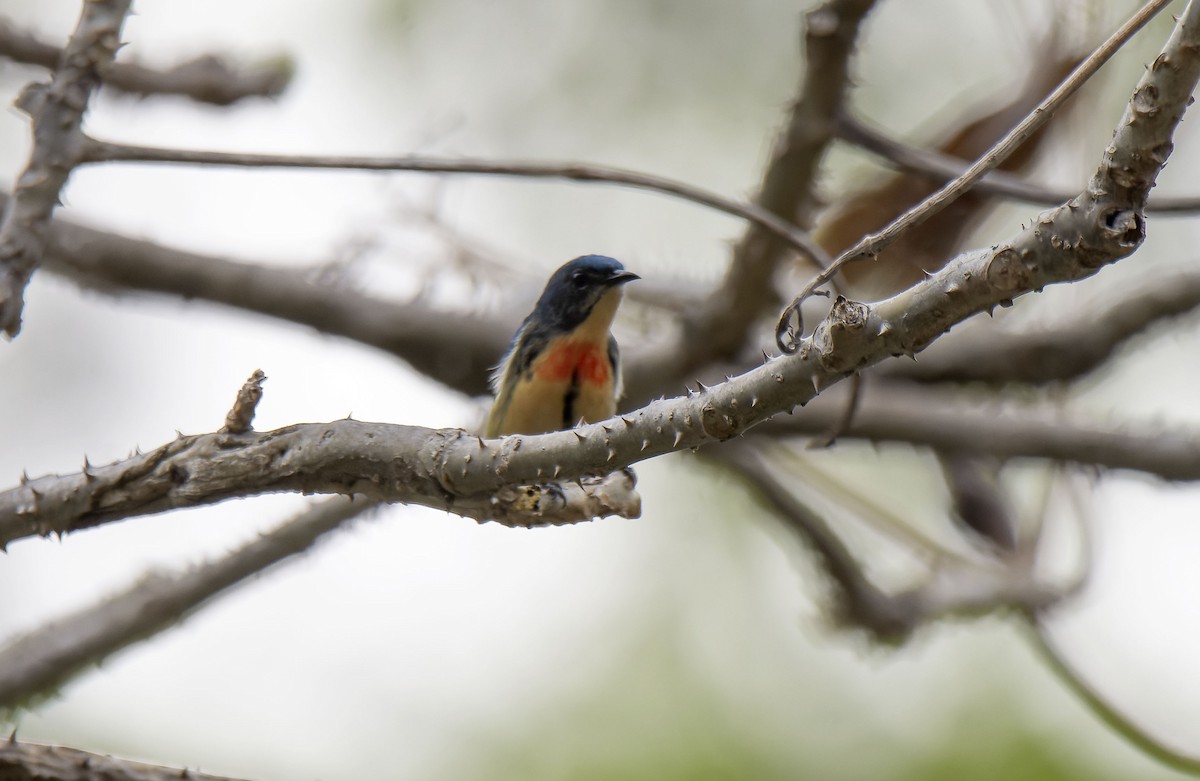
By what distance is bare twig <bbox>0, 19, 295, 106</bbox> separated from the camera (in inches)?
178

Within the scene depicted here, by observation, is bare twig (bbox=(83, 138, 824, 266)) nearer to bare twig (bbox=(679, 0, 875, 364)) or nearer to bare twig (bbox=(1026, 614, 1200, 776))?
bare twig (bbox=(679, 0, 875, 364))

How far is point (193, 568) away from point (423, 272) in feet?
7.04

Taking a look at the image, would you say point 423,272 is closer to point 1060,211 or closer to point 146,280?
point 146,280

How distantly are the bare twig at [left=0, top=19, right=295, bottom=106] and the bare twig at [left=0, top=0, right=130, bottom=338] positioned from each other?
1.38 meters

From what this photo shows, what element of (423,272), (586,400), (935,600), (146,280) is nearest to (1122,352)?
(935,600)

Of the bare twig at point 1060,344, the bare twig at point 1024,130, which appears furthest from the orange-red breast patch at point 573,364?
the bare twig at point 1024,130

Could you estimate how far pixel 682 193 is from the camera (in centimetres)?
343

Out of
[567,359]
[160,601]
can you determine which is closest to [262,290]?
[160,601]

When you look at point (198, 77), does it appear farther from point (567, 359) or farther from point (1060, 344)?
point (1060, 344)

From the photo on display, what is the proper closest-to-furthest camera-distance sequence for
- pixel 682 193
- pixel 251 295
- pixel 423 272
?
1. pixel 682 193
2. pixel 251 295
3. pixel 423 272

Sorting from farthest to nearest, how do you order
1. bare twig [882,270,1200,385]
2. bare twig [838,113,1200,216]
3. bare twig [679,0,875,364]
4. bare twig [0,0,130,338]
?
bare twig [882,270,1200,385]
bare twig [838,113,1200,216]
bare twig [679,0,875,364]
bare twig [0,0,130,338]

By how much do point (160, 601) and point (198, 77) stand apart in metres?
2.05

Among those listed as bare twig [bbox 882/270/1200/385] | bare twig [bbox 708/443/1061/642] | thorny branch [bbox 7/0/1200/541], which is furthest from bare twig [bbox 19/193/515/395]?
thorny branch [bbox 7/0/1200/541]

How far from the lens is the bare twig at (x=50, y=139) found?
2939 mm
